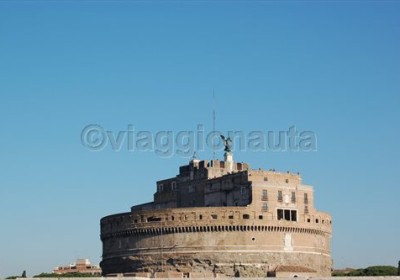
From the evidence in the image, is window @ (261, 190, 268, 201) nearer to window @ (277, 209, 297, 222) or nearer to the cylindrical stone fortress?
the cylindrical stone fortress

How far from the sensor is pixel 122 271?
94188mm

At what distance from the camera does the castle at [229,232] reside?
89812mm

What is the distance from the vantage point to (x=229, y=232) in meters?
90.0

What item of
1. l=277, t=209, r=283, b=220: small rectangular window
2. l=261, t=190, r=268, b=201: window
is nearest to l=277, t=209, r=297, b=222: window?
l=277, t=209, r=283, b=220: small rectangular window

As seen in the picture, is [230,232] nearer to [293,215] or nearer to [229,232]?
[229,232]

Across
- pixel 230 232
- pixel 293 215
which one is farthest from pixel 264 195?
pixel 230 232

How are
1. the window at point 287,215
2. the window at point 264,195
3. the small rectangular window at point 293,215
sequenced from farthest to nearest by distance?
the small rectangular window at point 293,215 → the window at point 287,215 → the window at point 264,195

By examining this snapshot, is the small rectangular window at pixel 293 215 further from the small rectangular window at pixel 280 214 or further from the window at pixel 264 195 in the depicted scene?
the window at pixel 264 195

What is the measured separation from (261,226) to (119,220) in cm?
1520

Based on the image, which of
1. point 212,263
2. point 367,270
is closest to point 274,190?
point 212,263

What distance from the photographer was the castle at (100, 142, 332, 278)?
89.8 meters

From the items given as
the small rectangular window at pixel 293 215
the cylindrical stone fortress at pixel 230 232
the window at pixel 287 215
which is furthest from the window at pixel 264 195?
the small rectangular window at pixel 293 215

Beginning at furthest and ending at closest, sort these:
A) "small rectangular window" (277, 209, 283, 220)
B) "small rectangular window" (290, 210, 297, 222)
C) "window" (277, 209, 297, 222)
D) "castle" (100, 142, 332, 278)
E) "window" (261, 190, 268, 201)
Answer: "small rectangular window" (290, 210, 297, 222) < "window" (277, 209, 297, 222) < "small rectangular window" (277, 209, 283, 220) < "window" (261, 190, 268, 201) < "castle" (100, 142, 332, 278)

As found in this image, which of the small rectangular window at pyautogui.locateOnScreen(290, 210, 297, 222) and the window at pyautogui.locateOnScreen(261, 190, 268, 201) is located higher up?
the window at pyautogui.locateOnScreen(261, 190, 268, 201)
